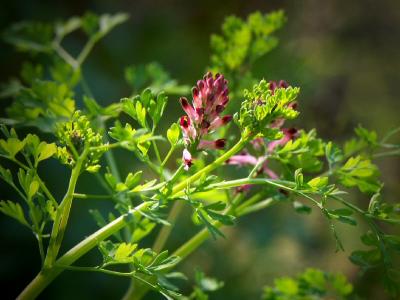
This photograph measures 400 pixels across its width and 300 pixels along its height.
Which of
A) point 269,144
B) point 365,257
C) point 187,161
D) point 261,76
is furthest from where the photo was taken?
point 261,76

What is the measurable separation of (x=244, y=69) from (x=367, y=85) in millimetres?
2217

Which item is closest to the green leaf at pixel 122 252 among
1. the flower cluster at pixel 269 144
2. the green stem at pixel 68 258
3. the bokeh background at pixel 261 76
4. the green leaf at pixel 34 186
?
the green stem at pixel 68 258

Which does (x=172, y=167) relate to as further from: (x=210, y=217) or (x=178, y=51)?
(x=210, y=217)

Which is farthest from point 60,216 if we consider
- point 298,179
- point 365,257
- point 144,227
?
point 365,257

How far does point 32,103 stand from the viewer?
132cm

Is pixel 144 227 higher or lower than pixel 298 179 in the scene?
lower

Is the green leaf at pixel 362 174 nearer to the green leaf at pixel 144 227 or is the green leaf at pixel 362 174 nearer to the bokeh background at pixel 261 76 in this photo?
the green leaf at pixel 144 227

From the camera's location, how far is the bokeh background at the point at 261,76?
2.29m

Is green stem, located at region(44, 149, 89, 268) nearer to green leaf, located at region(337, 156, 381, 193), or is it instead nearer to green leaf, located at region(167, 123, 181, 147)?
green leaf, located at region(167, 123, 181, 147)

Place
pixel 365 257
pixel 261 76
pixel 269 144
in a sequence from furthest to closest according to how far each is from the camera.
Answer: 1. pixel 261 76
2. pixel 269 144
3. pixel 365 257

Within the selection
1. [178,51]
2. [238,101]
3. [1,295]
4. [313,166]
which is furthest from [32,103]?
[178,51]

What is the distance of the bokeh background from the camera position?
2291 mm

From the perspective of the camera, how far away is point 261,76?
2398 millimetres

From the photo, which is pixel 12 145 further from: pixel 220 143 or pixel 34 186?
pixel 220 143
